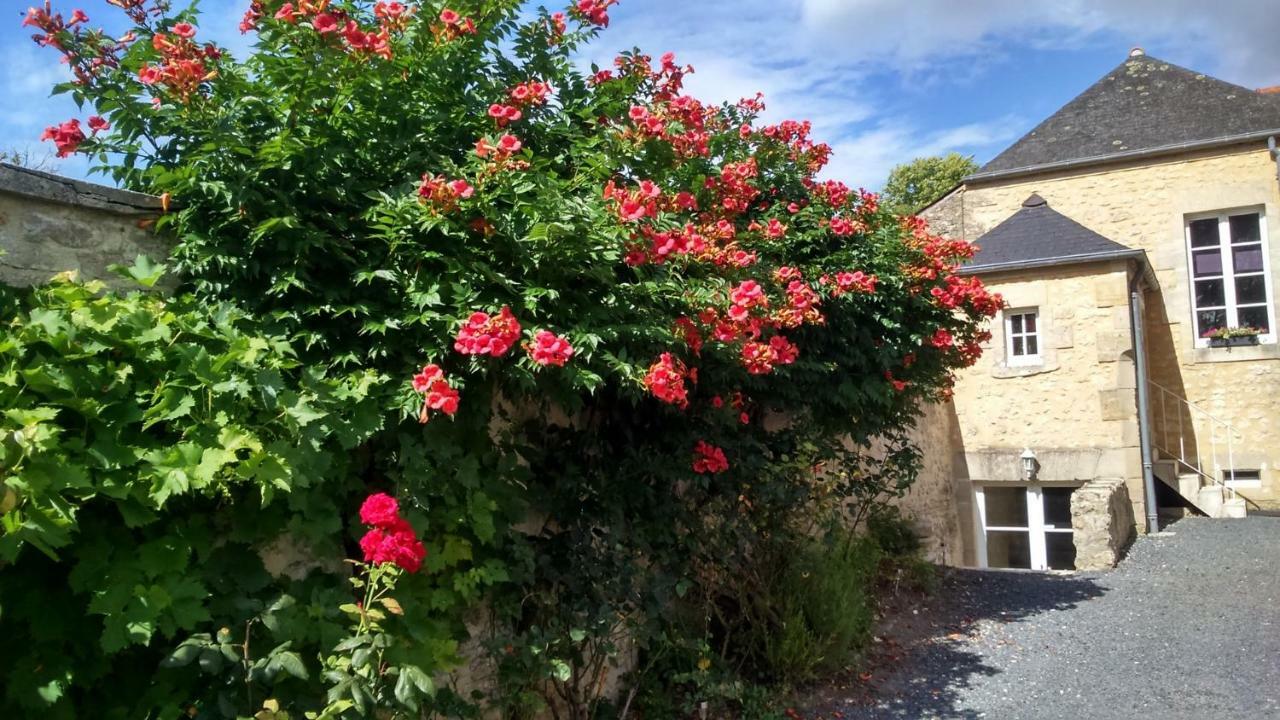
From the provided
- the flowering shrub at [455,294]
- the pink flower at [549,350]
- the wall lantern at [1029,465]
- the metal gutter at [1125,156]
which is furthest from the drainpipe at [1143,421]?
the pink flower at [549,350]

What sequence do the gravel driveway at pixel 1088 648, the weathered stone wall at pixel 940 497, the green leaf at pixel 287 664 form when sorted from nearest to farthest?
the green leaf at pixel 287 664 → the gravel driveway at pixel 1088 648 → the weathered stone wall at pixel 940 497

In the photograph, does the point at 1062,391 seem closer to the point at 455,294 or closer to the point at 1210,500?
the point at 1210,500

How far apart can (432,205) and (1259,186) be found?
14.5m

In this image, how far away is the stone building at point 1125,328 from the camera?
11812mm

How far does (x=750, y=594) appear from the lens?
5.41 meters

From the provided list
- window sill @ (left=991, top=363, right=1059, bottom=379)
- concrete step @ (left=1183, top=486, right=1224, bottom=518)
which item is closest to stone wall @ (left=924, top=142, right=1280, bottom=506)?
window sill @ (left=991, top=363, right=1059, bottom=379)

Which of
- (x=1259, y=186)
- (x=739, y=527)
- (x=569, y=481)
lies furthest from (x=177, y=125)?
(x=1259, y=186)

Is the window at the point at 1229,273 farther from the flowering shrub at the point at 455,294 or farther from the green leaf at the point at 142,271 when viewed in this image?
the green leaf at the point at 142,271

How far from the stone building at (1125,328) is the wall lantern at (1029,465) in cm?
1

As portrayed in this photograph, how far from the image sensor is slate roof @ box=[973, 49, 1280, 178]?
13.7 m

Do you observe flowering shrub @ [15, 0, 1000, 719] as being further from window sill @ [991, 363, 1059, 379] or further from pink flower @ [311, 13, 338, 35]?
window sill @ [991, 363, 1059, 379]

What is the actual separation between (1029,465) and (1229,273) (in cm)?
465

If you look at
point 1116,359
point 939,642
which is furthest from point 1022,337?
point 939,642

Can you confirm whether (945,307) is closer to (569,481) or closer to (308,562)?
(569,481)
